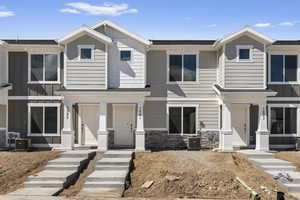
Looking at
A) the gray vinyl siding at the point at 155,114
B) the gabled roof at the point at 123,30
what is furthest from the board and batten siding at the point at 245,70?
the gabled roof at the point at 123,30

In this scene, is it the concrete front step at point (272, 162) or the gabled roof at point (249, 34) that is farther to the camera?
the gabled roof at point (249, 34)

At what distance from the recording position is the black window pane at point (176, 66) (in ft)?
75.6

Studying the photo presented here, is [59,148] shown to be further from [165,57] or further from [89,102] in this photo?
[165,57]

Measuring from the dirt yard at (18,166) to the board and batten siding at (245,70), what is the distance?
9655 millimetres

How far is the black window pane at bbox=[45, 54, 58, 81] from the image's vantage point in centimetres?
2277

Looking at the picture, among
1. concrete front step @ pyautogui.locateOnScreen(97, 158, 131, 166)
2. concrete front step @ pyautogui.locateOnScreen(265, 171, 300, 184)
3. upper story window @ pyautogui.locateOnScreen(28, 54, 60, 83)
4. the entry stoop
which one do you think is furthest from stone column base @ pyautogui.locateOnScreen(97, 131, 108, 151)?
concrete front step @ pyautogui.locateOnScreen(265, 171, 300, 184)

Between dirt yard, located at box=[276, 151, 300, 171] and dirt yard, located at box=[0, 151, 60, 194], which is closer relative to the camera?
dirt yard, located at box=[0, 151, 60, 194]

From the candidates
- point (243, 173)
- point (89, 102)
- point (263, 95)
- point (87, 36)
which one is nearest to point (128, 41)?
point (87, 36)

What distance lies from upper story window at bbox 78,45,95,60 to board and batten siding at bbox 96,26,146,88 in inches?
39.3

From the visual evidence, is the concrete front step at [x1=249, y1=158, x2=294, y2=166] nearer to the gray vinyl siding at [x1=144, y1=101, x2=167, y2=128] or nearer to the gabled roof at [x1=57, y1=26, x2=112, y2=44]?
the gray vinyl siding at [x1=144, y1=101, x2=167, y2=128]

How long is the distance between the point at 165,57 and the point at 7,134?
9.55 metres

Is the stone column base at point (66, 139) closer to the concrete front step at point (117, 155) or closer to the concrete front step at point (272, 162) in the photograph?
the concrete front step at point (117, 155)

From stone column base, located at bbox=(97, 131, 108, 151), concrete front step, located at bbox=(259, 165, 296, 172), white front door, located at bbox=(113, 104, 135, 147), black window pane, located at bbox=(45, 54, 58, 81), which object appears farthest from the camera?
white front door, located at bbox=(113, 104, 135, 147)

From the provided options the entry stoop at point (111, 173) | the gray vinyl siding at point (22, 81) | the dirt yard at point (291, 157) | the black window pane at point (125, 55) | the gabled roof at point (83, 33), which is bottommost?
the entry stoop at point (111, 173)
